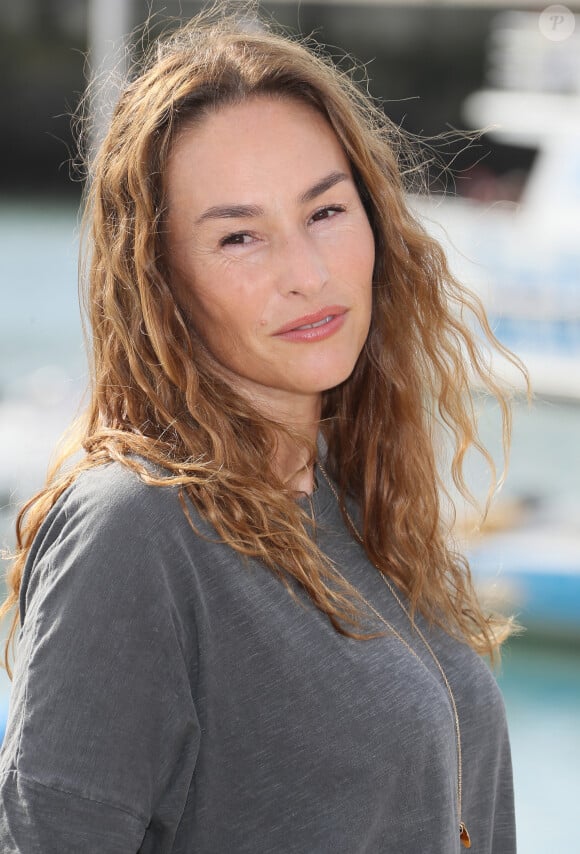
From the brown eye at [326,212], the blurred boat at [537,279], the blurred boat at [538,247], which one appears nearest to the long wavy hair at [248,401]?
the brown eye at [326,212]

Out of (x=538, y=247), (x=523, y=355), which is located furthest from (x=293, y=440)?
(x=538, y=247)

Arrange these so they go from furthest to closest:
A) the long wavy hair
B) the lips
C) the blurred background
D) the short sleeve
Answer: the blurred background < the lips < the long wavy hair < the short sleeve

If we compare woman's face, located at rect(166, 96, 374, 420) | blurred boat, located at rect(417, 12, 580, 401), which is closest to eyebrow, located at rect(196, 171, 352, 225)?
woman's face, located at rect(166, 96, 374, 420)

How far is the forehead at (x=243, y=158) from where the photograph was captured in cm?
136

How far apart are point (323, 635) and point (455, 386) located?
2.07ft

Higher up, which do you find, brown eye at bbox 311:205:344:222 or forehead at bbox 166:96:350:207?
forehead at bbox 166:96:350:207

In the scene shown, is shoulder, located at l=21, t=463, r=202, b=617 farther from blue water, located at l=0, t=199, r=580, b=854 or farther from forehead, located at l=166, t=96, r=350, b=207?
blue water, located at l=0, t=199, r=580, b=854

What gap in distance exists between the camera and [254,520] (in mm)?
1284

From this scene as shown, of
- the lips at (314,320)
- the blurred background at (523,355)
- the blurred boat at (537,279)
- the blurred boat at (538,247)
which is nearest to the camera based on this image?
the lips at (314,320)

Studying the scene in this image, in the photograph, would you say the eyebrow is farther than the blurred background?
No

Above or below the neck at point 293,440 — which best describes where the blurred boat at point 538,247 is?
above

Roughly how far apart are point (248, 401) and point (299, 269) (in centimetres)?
18

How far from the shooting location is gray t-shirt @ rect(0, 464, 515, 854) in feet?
3.58

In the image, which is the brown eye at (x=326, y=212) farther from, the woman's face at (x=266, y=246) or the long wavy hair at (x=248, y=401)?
the long wavy hair at (x=248, y=401)
